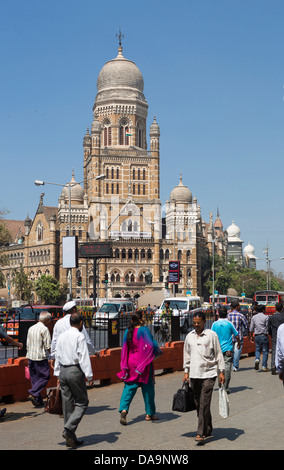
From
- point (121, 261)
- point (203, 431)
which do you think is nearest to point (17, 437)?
point (203, 431)

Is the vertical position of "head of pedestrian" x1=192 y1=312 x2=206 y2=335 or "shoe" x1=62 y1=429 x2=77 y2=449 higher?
"head of pedestrian" x1=192 y1=312 x2=206 y2=335

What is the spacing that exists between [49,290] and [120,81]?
33.3m

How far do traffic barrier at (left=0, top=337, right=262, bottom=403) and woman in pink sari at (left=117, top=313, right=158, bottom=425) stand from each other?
337 cm

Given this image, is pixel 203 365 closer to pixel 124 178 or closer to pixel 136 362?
pixel 136 362

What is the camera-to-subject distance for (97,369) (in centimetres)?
1436

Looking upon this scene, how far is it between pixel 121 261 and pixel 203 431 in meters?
80.3

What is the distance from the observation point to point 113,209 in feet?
296

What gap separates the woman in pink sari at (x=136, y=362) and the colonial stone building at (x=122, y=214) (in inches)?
2996

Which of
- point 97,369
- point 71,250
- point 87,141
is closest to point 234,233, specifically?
point 87,141

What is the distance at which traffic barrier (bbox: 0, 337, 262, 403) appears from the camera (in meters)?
12.2

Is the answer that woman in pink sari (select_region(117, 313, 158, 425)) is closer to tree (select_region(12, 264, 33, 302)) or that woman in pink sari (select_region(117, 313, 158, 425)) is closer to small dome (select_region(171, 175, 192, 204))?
tree (select_region(12, 264, 33, 302))

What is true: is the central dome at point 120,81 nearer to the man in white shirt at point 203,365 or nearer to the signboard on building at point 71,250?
the signboard on building at point 71,250

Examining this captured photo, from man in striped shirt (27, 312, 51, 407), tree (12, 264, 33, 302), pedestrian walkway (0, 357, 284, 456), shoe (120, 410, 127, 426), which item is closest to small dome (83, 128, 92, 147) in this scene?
tree (12, 264, 33, 302)
